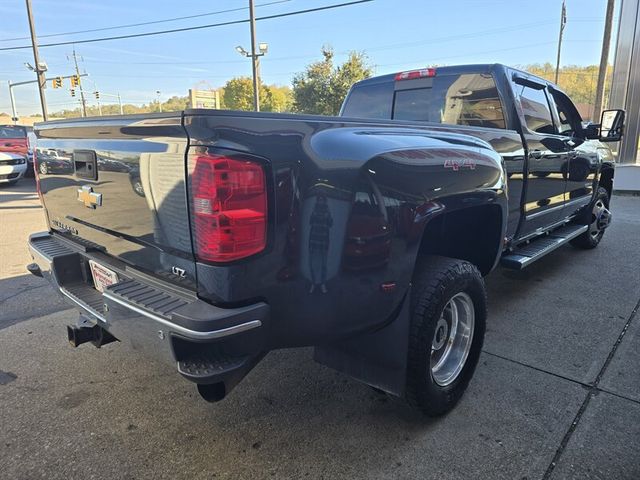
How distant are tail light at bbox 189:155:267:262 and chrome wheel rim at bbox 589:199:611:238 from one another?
527cm

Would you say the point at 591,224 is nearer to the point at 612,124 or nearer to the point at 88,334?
the point at 612,124

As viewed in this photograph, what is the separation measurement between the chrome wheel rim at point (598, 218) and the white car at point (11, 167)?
14.6 metres

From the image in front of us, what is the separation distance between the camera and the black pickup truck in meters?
1.59

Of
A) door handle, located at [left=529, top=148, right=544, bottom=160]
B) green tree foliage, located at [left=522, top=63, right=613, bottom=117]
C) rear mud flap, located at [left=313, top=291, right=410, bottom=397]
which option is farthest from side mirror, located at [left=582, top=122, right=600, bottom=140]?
green tree foliage, located at [left=522, top=63, right=613, bottom=117]

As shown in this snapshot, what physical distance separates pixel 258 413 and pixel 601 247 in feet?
18.1

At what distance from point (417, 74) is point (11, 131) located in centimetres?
1656

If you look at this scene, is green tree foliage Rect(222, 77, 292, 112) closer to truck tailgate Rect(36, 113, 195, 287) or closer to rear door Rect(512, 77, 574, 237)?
rear door Rect(512, 77, 574, 237)

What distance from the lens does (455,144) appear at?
94.3 inches

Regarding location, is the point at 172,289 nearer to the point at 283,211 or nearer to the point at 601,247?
the point at 283,211

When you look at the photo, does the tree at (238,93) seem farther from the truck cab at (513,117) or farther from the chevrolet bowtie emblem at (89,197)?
the chevrolet bowtie emblem at (89,197)

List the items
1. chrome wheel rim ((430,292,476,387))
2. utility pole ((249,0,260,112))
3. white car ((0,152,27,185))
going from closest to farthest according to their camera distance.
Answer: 1. chrome wheel rim ((430,292,476,387))
2. white car ((0,152,27,185))
3. utility pole ((249,0,260,112))

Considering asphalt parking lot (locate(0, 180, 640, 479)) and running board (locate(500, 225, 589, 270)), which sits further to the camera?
running board (locate(500, 225, 589, 270))

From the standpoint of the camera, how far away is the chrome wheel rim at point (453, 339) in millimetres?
2520

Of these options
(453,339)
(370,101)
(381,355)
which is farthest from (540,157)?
(381,355)
